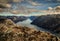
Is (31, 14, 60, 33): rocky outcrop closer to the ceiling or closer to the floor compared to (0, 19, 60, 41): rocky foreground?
closer to the ceiling

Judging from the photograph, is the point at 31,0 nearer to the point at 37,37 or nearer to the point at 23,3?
the point at 23,3

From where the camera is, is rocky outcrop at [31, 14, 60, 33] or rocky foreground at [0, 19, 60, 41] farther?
rocky outcrop at [31, 14, 60, 33]

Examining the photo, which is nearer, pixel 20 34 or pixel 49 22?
pixel 20 34

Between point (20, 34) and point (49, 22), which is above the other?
point (49, 22)

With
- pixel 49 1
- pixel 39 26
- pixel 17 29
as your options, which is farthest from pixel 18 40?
pixel 49 1

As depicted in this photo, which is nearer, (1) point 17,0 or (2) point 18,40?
(2) point 18,40

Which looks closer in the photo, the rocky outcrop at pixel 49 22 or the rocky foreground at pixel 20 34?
the rocky foreground at pixel 20 34

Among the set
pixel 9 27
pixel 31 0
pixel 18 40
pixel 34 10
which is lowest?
pixel 18 40

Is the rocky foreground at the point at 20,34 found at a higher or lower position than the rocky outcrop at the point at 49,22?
lower
